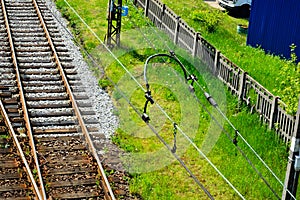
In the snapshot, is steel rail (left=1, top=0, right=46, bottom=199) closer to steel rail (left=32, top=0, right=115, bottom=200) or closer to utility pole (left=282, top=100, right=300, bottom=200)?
steel rail (left=32, top=0, right=115, bottom=200)

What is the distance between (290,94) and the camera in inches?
664

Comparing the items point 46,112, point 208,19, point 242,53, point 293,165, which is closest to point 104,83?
point 46,112

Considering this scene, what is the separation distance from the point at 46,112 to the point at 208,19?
10.3m

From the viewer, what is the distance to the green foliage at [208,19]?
2616cm

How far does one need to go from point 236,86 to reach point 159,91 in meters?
2.34

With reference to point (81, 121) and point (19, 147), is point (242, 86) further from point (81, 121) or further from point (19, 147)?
point (19, 147)

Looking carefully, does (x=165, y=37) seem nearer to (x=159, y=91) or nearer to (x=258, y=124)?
(x=159, y=91)

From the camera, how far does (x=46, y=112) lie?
1808 cm

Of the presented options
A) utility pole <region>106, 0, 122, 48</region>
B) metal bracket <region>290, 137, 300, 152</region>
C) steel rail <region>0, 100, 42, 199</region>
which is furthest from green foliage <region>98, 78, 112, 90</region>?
metal bracket <region>290, 137, 300, 152</region>

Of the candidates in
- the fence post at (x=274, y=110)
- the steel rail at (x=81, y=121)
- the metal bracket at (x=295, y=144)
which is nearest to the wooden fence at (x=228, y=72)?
the fence post at (x=274, y=110)

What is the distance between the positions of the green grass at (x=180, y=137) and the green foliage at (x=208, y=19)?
351 centimetres

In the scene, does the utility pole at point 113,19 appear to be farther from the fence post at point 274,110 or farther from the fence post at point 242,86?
the fence post at point 274,110

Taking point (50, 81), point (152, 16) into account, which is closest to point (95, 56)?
point (50, 81)

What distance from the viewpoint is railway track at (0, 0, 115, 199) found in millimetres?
14844
